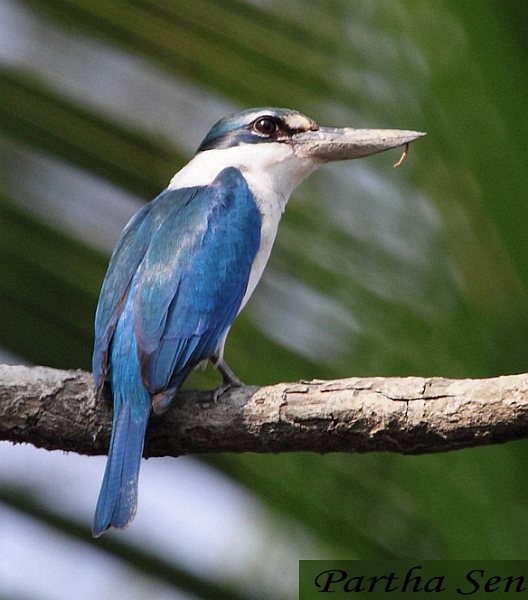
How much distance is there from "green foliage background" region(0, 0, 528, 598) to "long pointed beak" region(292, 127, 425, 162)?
4.7 inches

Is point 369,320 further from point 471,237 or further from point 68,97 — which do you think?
point 68,97

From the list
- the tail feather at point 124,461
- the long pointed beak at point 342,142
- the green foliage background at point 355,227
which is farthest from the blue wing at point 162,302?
the long pointed beak at point 342,142

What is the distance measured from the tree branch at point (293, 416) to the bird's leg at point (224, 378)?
1.6 inches

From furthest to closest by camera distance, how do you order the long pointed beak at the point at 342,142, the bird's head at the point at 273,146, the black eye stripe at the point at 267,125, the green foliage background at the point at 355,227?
the black eye stripe at the point at 267,125, the bird's head at the point at 273,146, the long pointed beak at the point at 342,142, the green foliage background at the point at 355,227

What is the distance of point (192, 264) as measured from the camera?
307 centimetres

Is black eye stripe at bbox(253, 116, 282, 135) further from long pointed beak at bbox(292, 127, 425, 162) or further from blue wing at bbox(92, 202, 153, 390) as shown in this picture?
blue wing at bbox(92, 202, 153, 390)

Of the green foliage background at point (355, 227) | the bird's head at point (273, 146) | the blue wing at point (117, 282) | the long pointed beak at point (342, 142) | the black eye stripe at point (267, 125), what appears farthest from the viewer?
Result: the black eye stripe at point (267, 125)

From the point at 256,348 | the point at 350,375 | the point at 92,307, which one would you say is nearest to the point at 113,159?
the point at 92,307

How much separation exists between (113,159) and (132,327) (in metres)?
0.50

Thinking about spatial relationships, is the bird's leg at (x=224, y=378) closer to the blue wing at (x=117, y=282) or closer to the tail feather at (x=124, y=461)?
the tail feather at (x=124, y=461)

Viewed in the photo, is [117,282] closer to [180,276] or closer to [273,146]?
[180,276]

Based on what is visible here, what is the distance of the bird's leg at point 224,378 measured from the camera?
2.65 metres

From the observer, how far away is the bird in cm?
268

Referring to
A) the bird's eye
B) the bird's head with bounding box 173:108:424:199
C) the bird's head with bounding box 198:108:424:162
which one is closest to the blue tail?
the bird's head with bounding box 173:108:424:199
